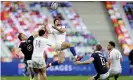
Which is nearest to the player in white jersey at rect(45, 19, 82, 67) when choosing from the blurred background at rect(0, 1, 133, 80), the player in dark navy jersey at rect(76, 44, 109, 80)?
the player in dark navy jersey at rect(76, 44, 109, 80)

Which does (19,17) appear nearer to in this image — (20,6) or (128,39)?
(20,6)

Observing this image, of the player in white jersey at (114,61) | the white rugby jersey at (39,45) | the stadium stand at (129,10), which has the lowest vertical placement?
the player in white jersey at (114,61)

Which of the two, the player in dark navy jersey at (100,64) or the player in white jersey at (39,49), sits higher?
the player in white jersey at (39,49)

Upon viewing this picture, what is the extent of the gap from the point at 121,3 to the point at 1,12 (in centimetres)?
941

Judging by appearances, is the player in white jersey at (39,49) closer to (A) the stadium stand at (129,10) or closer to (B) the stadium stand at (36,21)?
(B) the stadium stand at (36,21)

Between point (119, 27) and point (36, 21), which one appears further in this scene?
point (119, 27)

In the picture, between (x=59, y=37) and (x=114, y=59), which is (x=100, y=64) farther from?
(x=59, y=37)

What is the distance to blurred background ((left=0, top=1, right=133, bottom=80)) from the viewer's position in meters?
34.0

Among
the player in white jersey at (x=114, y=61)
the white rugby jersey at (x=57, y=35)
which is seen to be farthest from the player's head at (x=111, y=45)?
the white rugby jersey at (x=57, y=35)

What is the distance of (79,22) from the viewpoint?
36.0 meters

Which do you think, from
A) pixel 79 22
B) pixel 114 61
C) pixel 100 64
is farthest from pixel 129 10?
pixel 100 64

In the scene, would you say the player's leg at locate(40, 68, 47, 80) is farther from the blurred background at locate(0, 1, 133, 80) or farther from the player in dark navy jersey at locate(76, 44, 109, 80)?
the blurred background at locate(0, 1, 133, 80)

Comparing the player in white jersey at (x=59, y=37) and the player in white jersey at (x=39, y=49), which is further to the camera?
the player in white jersey at (x=59, y=37)

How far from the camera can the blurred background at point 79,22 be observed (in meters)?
34.0
